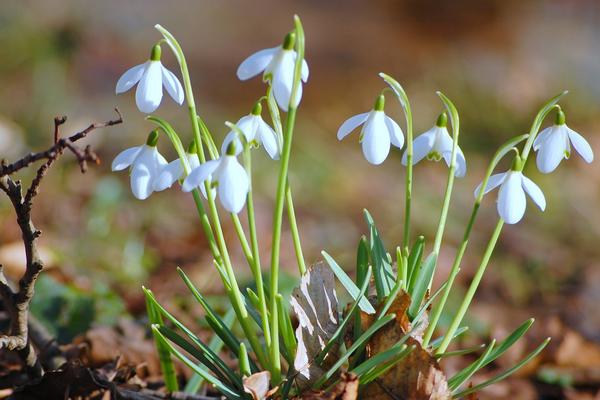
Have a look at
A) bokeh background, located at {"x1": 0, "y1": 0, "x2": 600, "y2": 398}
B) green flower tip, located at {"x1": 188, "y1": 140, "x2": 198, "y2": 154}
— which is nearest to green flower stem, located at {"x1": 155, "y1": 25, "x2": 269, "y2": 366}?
green flower tip, located at {"x1": 188, "y1": 140, "x2": 198, "y2": 154}

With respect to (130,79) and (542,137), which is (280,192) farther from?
(542,137)

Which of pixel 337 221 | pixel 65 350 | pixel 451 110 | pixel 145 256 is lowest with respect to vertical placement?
pixel 337 221

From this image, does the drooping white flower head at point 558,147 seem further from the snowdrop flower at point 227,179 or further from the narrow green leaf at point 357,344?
the snowdrop flower at point 227,179

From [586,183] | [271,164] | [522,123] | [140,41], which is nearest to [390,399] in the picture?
[271,164]

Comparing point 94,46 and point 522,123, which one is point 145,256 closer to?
point 522,123

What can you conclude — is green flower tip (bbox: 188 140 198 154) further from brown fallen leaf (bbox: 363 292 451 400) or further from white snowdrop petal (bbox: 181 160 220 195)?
brown fallen leaf (bbox: 363 292 451 400)

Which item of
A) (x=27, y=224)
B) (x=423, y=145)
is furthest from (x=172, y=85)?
(x=423, y=145)
